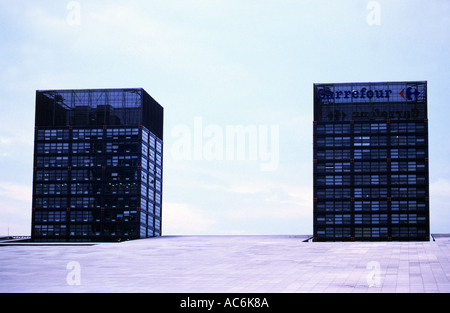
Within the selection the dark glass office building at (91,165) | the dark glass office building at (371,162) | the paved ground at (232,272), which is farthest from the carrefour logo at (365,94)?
the paved ground at (232,272)

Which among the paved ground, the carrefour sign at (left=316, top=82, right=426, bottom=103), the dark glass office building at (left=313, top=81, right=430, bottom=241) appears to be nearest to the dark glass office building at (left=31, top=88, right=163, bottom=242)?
the dark glass office building at (left=313, top=81, right=430, bottom=241)

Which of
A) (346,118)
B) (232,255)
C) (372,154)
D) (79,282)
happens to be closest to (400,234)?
(372,154)

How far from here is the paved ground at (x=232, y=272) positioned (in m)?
46.5

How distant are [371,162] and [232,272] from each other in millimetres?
90244

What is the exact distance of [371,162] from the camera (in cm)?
14312

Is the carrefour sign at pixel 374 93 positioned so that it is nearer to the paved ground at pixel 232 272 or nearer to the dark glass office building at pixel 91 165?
the dark glass office building at pixel 91 165

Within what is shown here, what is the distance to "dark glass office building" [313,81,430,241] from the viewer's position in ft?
466

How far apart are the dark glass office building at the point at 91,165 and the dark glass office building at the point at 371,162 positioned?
123 ft

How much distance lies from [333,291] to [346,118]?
10388 cm

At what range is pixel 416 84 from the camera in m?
145

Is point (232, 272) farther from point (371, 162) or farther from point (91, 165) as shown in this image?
point (91, 165)

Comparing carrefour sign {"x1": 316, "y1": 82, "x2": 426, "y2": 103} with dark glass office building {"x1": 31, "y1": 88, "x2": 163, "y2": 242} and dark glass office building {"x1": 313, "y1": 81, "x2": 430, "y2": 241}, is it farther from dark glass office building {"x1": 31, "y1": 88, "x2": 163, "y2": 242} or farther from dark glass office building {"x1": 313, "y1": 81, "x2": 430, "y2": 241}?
dark glass office building {"x1": 31, "y1": 88, "x2": 163, "y2": 242}

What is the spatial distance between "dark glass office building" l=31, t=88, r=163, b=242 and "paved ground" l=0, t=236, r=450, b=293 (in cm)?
5947
